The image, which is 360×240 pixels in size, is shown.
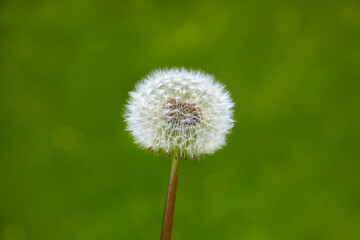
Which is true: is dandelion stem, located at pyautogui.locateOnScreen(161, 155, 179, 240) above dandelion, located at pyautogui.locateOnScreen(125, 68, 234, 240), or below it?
below

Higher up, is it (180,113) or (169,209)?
(180,113)

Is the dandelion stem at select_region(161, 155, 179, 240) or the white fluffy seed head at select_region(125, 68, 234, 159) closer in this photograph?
the dandelion stem at select_region(161, 155, 179, 240)

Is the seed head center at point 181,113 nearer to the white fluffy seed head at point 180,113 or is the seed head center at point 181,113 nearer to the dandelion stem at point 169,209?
the white fluffy seed head at point 180,113

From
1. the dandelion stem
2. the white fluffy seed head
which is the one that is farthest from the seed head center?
the dandelion stem

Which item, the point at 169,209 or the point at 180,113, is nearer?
the point at 169,209

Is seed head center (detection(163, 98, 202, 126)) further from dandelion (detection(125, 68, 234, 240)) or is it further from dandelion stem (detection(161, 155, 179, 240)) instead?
dandelion stem (detection(161, 155, 179, 240))

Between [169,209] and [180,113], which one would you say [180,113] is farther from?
[169,209]

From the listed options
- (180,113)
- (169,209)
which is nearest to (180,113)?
(180,113)

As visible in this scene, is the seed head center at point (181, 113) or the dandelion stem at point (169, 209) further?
the seed head center at point (181, 113)

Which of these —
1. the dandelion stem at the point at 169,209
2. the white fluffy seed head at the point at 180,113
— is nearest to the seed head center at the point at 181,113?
the white fluffy seed head at the point at 180,113
